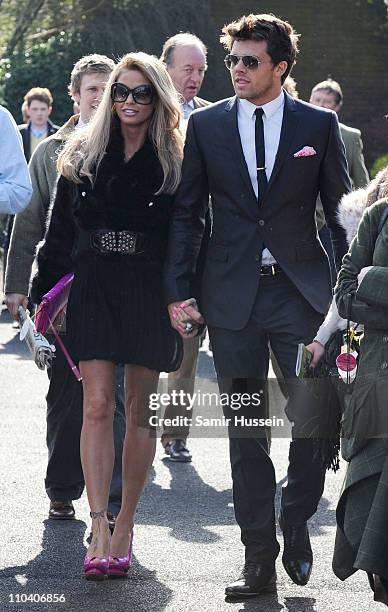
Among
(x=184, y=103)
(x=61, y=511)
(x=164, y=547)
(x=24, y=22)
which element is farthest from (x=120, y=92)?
(x=24, y=22)

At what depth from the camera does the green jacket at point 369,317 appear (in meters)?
5.00

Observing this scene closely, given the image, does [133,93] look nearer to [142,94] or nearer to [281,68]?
[142,94]

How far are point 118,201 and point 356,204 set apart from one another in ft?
3.71

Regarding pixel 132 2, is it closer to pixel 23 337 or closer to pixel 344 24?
pixel 344 24

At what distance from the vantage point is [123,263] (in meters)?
6.14

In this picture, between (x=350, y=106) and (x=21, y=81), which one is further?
(x=350, y=106)

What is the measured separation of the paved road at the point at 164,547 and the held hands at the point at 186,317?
1.01 meters

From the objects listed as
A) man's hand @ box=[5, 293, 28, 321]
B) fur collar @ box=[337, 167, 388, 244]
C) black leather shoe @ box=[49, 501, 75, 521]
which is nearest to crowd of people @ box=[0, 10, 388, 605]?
fur collar @ box=[337, 167, 388, 244]

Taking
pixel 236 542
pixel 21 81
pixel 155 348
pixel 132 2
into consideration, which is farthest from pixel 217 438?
pixel 132 2

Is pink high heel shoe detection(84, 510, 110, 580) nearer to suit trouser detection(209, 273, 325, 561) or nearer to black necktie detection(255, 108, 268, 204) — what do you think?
suit trouser detection(209, 273, 325, 561)

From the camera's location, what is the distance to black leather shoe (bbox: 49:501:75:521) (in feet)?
23.3

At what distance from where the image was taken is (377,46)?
27172mm

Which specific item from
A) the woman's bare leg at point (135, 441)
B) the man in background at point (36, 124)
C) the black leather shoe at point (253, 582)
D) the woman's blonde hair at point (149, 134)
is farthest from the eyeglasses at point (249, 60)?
the man in background at point (36, 124)

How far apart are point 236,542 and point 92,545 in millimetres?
961
